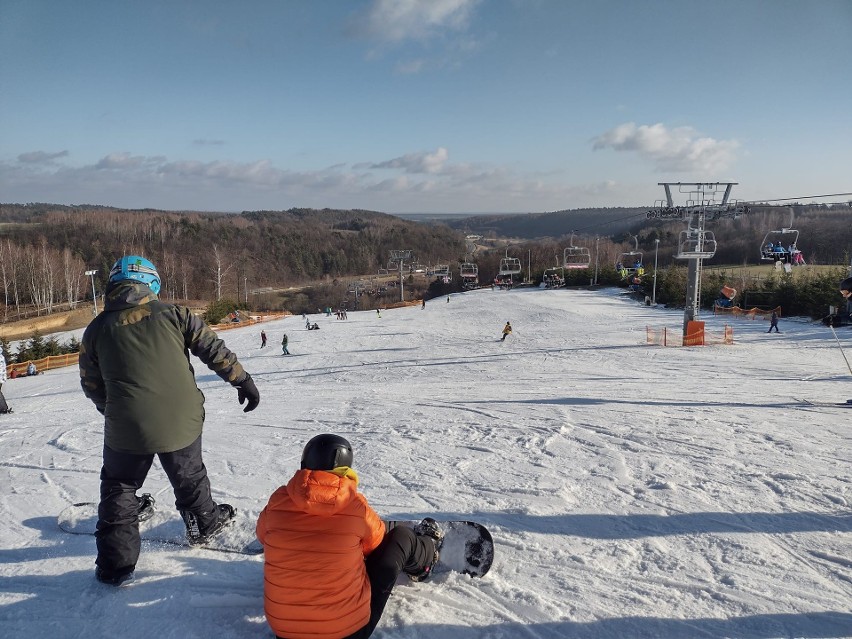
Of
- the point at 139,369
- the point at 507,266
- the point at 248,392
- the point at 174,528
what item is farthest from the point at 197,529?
the point at 507,266

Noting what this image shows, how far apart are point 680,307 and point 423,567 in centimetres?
3444

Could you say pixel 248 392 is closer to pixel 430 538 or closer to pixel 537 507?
pixel 430 538

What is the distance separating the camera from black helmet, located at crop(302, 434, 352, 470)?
→ 209cm

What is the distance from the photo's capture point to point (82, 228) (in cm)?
8525

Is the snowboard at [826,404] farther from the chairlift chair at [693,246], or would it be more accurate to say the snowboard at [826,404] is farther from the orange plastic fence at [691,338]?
the orange plastic fence at [691,338]

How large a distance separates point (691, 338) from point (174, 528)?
18.7m

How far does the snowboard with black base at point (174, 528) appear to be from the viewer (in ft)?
9.72

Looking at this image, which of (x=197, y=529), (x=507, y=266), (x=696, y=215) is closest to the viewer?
(x=197, y=529)

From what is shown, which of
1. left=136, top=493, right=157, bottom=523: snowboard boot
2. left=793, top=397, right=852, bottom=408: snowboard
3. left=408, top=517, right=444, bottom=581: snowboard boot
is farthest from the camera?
left=793, top=397, right=852, bottom=408: snowboard

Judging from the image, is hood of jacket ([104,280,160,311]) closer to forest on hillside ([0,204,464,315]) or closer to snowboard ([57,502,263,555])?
snowboard ([57,502,263,555])

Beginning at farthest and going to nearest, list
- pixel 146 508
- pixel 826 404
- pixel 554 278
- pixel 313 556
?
pixel 554 278 < pixel 826 404 < pixel 146 508 < pixel 313 556

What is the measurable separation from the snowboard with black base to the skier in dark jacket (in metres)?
0.37

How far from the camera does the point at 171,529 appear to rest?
3148mm

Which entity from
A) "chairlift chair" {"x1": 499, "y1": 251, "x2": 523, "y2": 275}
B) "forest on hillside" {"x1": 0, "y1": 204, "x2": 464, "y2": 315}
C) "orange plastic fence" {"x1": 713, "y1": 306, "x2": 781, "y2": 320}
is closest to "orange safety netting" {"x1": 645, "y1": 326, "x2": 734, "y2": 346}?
"orange plastic fence" {"x1": 713, "y1": 306, "x2": 781, "y2": 320}
